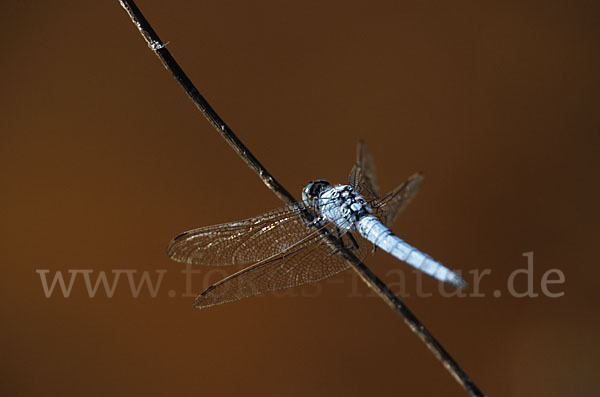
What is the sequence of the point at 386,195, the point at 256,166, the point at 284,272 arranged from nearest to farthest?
→ 1. the point at 256,166
2. the point at 284,272
3. the point at 386,195

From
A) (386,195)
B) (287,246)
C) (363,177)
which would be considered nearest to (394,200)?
(386,195)

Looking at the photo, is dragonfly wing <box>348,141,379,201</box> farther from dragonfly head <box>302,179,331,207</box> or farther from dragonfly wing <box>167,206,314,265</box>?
dragonfly wing <box>167,206,314,265</box>

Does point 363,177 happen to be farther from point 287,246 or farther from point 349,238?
point 287,246

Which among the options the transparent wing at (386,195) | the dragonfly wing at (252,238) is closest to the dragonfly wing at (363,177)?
the transparent wing at (386,195)

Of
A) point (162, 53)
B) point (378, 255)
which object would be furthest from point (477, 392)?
point (378, 255)

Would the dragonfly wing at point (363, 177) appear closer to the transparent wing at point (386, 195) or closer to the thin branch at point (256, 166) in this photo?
Answer: the transparent wing at point (386, 195)

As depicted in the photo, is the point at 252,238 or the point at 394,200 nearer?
the point at 252,238

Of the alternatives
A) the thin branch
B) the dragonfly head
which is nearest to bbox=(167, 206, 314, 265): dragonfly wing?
the dragonfly head
